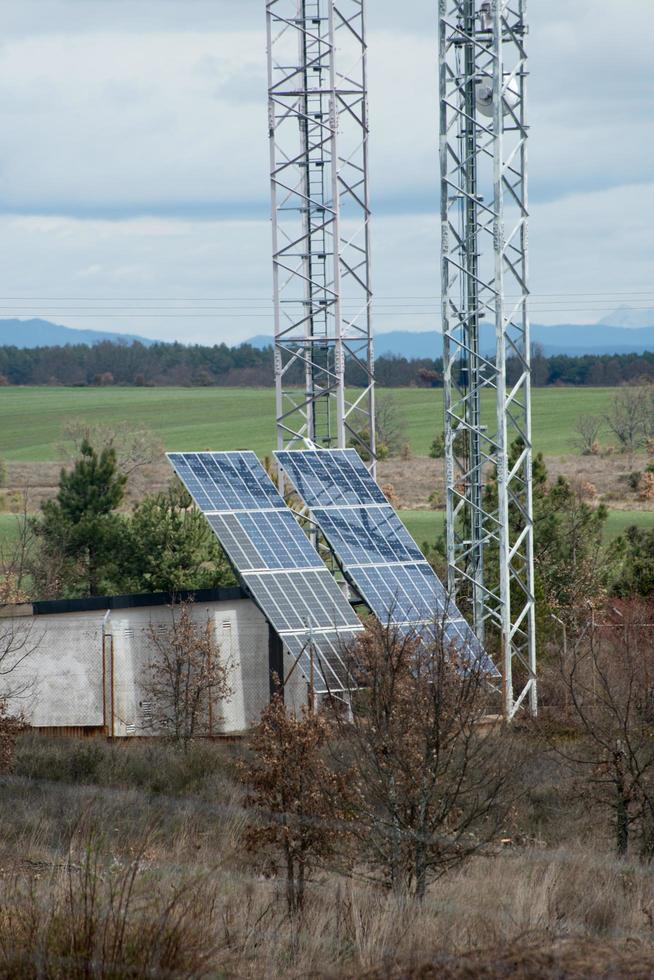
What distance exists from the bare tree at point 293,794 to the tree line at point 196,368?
11850 cm

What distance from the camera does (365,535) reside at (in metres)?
24.1

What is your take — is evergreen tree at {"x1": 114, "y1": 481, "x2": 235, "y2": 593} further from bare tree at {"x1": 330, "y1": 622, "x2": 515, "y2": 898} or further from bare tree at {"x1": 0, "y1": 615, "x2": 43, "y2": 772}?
bare tree at {"x1": 330, "y1": 622, "x2": 515, "y2": 898}

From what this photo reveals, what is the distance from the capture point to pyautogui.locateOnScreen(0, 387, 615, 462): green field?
328 ft

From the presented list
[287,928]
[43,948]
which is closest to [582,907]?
[287,928]

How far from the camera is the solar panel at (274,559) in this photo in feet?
69.4

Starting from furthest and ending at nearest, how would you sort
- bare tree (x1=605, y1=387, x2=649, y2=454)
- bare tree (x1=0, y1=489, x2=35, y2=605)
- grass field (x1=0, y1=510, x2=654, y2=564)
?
bare tree (x1=605, y1=387, x2=649, y2=454), grass field (x1=0, y1=510, x2=654, y2=564), bare tree (x1=0, y1=489, x2=35, y2=605)

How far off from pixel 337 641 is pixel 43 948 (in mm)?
14710

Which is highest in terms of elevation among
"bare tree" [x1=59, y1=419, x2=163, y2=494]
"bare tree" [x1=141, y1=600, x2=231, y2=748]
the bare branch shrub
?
"bare tree" [x1=59, y1=419, x2=163, y2=494]

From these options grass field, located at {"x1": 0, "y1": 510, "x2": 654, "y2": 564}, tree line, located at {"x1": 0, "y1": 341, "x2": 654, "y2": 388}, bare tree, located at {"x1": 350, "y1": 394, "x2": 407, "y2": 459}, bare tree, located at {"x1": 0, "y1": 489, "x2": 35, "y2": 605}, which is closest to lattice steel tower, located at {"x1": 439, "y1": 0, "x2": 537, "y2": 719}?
bare tree, located at {"x1": 0, "y1": 489, "x2": 35, "y2": 605}

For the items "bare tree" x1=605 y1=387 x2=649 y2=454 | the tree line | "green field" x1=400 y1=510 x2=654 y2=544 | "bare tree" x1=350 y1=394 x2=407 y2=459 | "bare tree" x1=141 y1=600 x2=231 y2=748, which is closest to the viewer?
"bare tree" x1=141 y1=600 x2=231 y2=748

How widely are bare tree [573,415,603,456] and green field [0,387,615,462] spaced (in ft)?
3.74

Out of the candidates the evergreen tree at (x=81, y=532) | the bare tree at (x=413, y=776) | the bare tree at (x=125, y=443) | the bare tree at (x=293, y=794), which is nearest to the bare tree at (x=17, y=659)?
the bare tree at (x=293, y=794)

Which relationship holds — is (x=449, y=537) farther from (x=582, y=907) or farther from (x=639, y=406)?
(x=639, y=406)

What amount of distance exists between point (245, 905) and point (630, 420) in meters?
89.4
